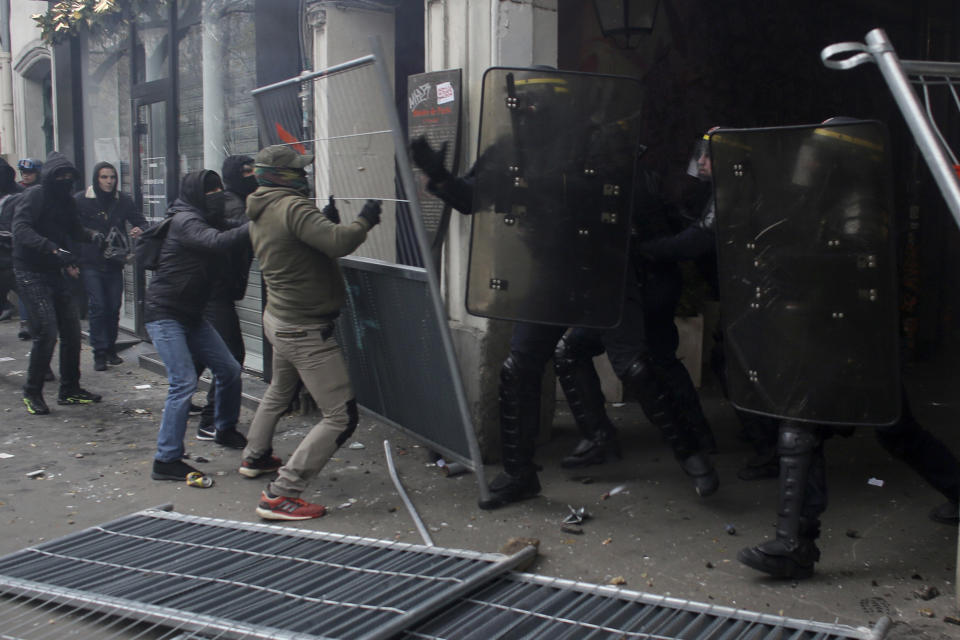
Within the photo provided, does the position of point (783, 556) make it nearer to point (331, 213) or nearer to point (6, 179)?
point (331, 213)

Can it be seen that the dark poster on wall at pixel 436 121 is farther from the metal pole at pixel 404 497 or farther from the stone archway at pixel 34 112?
the stone archway at pixel 34 112

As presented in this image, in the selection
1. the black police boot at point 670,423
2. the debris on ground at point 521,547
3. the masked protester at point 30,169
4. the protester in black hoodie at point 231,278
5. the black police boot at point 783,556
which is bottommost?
the debris on ground at point 521,547

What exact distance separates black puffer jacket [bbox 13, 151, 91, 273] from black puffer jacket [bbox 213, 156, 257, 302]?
1.73 metres

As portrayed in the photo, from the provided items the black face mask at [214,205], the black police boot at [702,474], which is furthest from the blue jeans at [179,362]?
the black police boot at [702,474]

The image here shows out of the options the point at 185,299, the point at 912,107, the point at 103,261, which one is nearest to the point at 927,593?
the point at 912,107

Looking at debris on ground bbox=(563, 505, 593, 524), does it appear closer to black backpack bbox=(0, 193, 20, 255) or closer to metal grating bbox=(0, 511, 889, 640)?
metal grating bbox=(0, 511, 889, 640)

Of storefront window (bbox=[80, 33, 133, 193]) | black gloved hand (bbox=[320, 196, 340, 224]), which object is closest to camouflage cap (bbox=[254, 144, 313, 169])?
black gloved hand (bbox=[320, 196, 340, 224])

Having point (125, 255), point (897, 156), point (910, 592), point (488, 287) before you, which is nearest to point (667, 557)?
point (910, 592)

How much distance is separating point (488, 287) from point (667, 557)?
139 cm

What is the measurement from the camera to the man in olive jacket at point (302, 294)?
4488 millimetres

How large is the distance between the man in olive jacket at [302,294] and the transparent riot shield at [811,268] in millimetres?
1768

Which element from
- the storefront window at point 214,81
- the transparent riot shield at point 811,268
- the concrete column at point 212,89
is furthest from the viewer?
the concrete column at point 212,89

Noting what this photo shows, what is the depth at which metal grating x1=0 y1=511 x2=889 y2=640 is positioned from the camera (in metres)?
3.18

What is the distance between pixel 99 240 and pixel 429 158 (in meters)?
4.67
